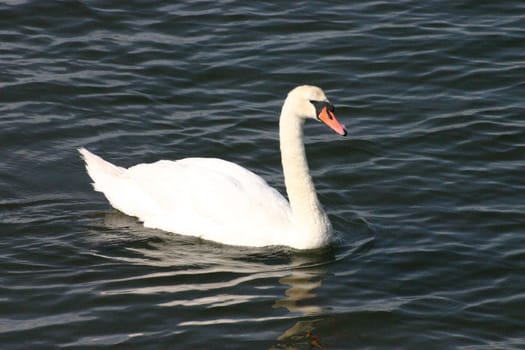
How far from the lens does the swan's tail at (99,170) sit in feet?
41.0

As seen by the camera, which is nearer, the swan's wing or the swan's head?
the swan's head

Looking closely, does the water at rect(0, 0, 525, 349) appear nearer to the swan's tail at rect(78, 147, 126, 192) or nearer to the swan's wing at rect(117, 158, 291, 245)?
the swan's wing at rect(117, 158, 291, 245)

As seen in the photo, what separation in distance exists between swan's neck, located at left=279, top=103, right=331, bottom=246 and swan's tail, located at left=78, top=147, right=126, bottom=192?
1.96 m

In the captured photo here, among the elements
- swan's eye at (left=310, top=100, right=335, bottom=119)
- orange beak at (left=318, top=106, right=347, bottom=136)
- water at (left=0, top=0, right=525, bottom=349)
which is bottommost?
water at (left=0, top=0, right=525, bottom=349)

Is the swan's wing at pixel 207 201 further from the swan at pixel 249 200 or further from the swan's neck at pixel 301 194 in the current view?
the swan's neck at pixel 301 194

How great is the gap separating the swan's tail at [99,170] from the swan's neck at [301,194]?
196 cm

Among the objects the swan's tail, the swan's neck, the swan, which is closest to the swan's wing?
the swan

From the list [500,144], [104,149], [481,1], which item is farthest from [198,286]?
[481,1]

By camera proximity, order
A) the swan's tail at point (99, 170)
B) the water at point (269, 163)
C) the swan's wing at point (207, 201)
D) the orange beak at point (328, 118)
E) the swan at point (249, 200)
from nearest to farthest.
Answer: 1. the water at point (269, 163)
2. the orange beak at point (328, 118)
3. the swan at point (249, 200)
4. the swan's wing at point (207, 201)
5. the swan's tail at point (99, 170)

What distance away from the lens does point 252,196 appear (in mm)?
11586

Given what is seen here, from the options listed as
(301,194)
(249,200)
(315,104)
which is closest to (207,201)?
(249,200)

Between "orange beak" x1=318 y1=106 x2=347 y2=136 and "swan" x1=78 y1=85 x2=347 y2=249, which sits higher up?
"orange beak" x1=318 y1=106 x2=347 y2=136

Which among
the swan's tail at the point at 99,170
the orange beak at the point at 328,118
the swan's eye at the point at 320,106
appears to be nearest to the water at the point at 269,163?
the swan's tail at the point at 99,170

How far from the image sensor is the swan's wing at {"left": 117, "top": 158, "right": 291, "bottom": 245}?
1153cm
